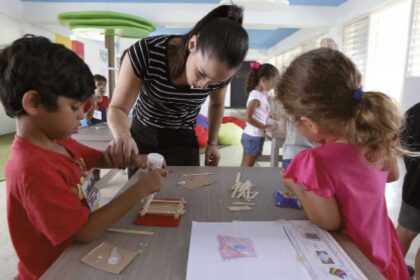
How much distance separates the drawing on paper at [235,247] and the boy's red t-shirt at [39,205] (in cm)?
26

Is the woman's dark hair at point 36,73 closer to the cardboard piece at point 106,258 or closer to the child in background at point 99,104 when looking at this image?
the cardboard piece at point 106,258

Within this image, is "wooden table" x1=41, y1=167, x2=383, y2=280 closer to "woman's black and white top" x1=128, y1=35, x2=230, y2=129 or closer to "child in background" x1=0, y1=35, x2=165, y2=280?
"child in background" x1=0, y1=35, x2=165, y2=280

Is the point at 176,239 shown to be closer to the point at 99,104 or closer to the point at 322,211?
the point at 322,211

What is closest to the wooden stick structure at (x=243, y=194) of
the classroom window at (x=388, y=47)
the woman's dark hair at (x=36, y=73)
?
the woman's dark hair at (x=36, y=73)

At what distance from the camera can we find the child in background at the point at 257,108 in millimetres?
2480

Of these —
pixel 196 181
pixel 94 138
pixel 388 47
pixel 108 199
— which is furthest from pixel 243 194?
pixel 388 47

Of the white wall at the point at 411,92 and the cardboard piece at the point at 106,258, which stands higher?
the white wall at the point at 411,92

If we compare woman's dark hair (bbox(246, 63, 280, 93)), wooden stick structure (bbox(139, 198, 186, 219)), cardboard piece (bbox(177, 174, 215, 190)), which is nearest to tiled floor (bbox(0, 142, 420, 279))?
cardboard piece (bbox(177, 174, 215, 190))

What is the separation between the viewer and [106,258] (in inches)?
22.5

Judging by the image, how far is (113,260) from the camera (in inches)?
22.2

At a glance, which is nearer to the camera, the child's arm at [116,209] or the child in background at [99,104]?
the child's arm at [116,209]

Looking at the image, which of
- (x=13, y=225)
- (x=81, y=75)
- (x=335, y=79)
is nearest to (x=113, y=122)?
(x=81, y=75)

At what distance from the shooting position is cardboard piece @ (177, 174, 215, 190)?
0.94m

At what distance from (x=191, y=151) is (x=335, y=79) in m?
0.69
